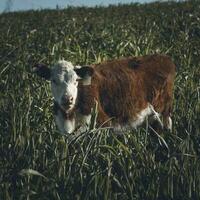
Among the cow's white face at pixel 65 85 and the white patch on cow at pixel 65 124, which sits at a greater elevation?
the cow's white face at pixel 65 85

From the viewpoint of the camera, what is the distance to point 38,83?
33.8ft

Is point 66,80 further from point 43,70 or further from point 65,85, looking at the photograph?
point 43,70

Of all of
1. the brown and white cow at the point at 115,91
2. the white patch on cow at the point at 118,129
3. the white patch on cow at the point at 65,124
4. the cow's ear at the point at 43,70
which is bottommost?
the white patch on cow at the point at 118,129

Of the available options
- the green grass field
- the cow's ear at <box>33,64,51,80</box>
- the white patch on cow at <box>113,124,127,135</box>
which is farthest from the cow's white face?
the white patch on cow at <box>113,124,127,135</box>

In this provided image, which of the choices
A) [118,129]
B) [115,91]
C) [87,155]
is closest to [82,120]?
[118,129]

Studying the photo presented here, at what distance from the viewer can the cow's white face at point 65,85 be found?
25.6 ft

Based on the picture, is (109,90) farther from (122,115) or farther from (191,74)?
(191,74)

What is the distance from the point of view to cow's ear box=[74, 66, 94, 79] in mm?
8078

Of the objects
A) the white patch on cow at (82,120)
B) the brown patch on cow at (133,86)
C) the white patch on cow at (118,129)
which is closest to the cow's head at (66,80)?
the white patch on cow at (82,120)

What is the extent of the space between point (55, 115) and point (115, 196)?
9.35ft

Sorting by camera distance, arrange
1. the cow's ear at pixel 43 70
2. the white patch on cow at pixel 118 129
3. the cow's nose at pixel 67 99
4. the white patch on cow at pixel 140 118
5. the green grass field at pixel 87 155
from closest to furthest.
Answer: the green grass field at pixel 87 155, the cow's nose at pixel 67 99, the cow's ear at pixel 43 70, the white patch on cow at pixel 118 129, the white patch on cow at pixel 140 118

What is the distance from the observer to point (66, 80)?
7.96m

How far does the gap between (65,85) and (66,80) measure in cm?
9

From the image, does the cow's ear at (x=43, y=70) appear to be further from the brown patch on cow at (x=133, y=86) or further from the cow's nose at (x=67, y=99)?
the cow's nose at (x=67, y=99)
